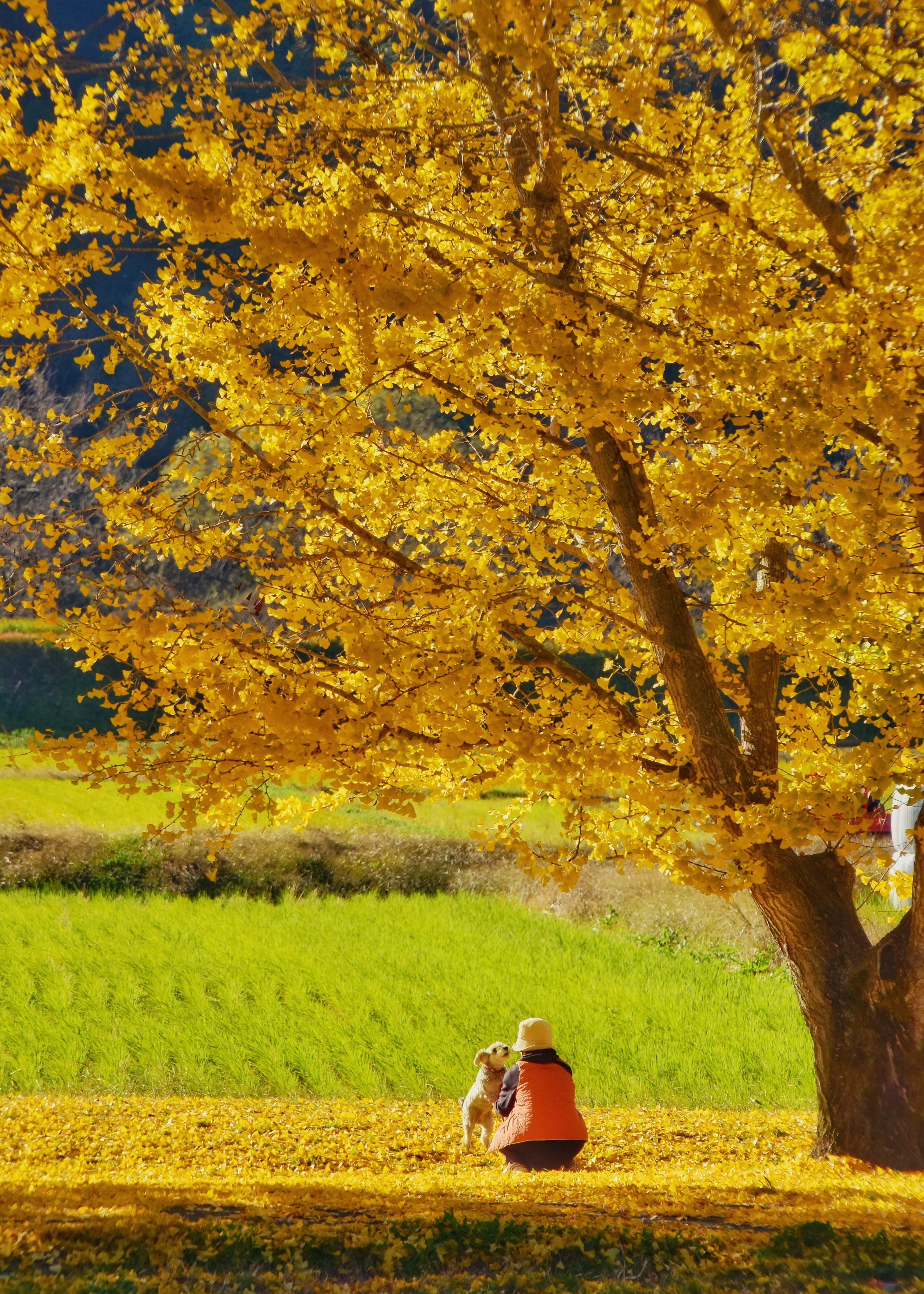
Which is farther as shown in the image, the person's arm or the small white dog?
the small white dog

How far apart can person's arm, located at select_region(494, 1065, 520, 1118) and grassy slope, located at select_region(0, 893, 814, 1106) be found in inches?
82.7

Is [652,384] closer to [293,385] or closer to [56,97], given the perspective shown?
[293,385]

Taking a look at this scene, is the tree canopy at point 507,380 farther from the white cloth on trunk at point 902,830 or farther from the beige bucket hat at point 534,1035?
the white cloth on trunk at point 902,830

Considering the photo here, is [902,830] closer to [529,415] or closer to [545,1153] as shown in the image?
[545,1153]

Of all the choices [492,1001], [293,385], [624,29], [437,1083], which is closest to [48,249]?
[293,385]

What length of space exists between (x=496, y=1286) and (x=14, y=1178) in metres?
2.61

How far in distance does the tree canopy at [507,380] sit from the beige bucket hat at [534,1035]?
129cm

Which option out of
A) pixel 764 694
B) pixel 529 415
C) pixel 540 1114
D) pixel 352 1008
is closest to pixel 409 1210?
pixel 540 1114

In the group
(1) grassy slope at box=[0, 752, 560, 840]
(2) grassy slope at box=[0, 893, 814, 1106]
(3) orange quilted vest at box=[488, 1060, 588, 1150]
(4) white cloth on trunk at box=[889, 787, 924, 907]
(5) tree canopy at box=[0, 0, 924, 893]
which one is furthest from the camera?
(1) grassy slope at box=[0, 752, 560, 840]

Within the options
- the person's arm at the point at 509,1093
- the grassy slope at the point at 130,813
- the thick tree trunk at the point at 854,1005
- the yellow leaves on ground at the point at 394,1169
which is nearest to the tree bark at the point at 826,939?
the thick tree trunk at the point at 854,1005

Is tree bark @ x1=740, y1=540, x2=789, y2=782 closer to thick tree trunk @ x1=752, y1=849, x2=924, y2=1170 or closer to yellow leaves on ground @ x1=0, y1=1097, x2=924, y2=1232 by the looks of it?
thick tree trunk @ x1=752, y1=849, x2=924, y2=1170

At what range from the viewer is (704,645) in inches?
237

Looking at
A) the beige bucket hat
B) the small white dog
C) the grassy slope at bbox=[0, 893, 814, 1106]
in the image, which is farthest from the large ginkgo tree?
the grassy slope at bbox=[0, 893, 814, 1106]

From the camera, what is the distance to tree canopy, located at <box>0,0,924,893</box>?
3711 millimetres
